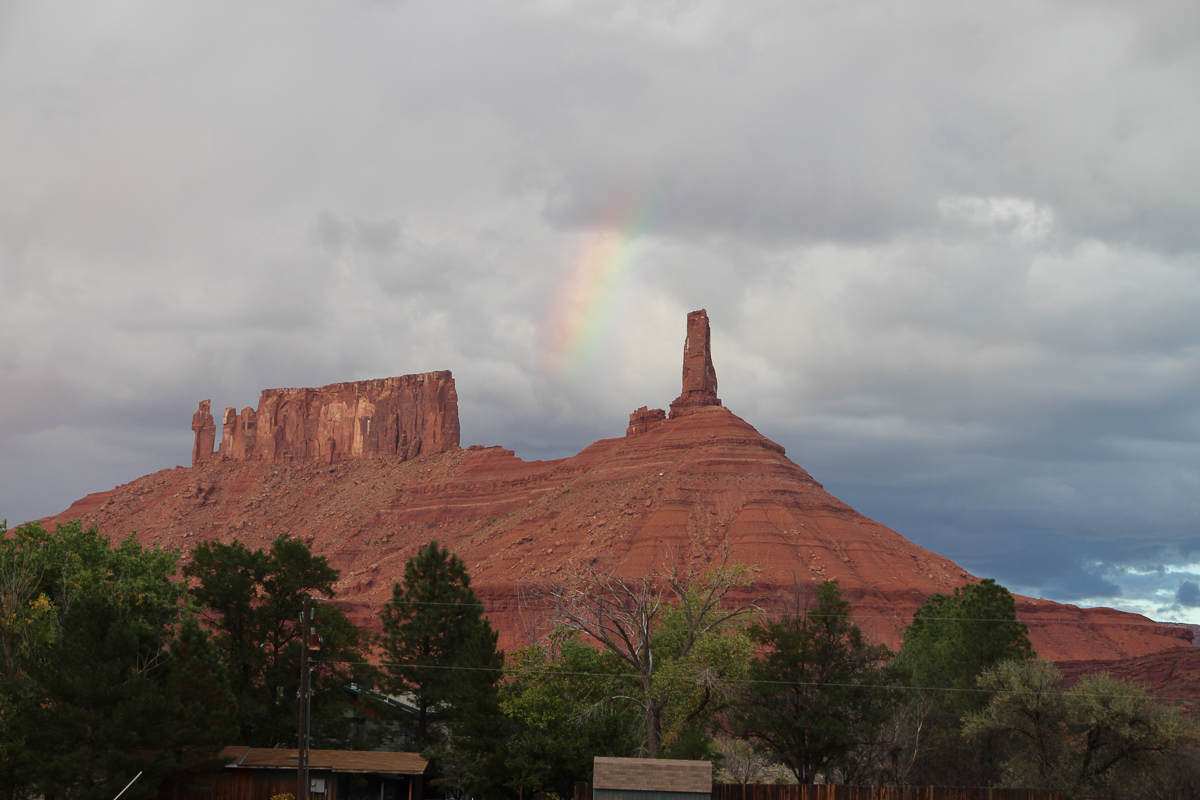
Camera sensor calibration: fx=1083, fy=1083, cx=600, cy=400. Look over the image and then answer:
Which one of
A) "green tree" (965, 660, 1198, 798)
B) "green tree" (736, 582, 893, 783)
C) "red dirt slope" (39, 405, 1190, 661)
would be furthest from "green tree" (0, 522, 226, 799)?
"red dirt slope" (39, 405, 1190, 661)

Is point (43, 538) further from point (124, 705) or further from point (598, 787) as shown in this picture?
point (598, 787)

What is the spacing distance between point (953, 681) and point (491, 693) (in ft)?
79.9

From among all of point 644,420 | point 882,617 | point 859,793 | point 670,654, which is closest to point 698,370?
point 644,420

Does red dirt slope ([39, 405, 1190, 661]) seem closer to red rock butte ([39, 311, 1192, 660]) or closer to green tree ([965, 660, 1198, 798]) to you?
red rock butte ([39, 311, 1192, 660])

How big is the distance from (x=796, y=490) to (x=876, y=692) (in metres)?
104

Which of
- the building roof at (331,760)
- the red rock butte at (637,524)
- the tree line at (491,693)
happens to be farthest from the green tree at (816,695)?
the red rock butte at (637,524)

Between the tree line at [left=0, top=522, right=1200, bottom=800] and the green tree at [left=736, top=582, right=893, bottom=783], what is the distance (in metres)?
0.09

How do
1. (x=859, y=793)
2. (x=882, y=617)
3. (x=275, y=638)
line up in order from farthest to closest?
(x=882, y=617) < (x=275, y=638) < (x=859, y=793)

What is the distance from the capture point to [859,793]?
35.3 metres

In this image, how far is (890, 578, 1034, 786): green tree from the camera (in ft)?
152

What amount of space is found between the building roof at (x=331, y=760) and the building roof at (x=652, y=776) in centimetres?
1191

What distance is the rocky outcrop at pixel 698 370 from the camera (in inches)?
6959

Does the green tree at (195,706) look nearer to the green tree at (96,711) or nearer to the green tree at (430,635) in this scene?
the green tree at (96,711)

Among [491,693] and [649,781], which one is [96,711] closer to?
[491,693]
